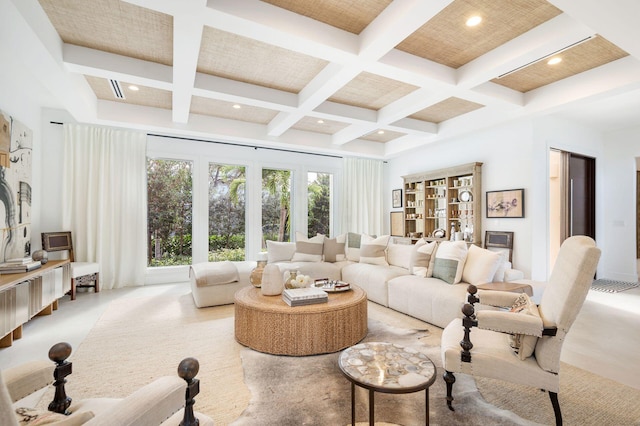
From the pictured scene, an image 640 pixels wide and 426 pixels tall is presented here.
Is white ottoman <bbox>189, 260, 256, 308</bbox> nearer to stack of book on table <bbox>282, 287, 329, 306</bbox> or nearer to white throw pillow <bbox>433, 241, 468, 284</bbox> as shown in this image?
stack of book on table <bbox>282, 287, 329, 306</bbox>

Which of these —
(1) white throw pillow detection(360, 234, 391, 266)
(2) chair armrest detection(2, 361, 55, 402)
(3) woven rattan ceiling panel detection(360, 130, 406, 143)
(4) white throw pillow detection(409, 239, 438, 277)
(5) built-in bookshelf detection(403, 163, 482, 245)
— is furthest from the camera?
(3) woven rattan ceiling panel detection(360, 130, 406, 143)

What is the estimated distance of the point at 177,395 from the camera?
3.33 feet

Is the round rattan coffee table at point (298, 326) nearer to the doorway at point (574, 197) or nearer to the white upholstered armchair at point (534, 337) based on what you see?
the white upholstered armchair at point (534, 337)

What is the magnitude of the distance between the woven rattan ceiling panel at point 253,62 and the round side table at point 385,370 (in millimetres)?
2813

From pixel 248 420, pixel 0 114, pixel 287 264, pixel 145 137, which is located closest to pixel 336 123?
pixel 287 264

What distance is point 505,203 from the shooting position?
4.91 m

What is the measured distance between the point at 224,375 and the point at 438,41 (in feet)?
11.0

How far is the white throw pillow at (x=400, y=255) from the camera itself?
441 centimetres

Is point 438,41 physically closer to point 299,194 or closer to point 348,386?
point 348,386

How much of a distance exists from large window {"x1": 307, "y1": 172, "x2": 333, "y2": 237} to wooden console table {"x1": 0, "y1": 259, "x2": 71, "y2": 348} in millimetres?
4229

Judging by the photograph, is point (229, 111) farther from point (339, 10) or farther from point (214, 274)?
point (339, 10)

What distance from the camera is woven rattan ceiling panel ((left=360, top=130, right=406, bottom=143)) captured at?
605 centimetres

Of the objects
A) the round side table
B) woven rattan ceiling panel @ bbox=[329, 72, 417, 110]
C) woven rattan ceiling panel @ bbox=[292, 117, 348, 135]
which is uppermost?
woven rattan ceiling panel @ bbox=[329, 72, 417, 110]

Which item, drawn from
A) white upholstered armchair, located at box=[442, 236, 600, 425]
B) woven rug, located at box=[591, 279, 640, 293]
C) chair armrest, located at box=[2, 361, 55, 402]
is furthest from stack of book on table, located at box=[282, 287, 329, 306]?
woven rug, located at box=[591, 279, 640, 293]
